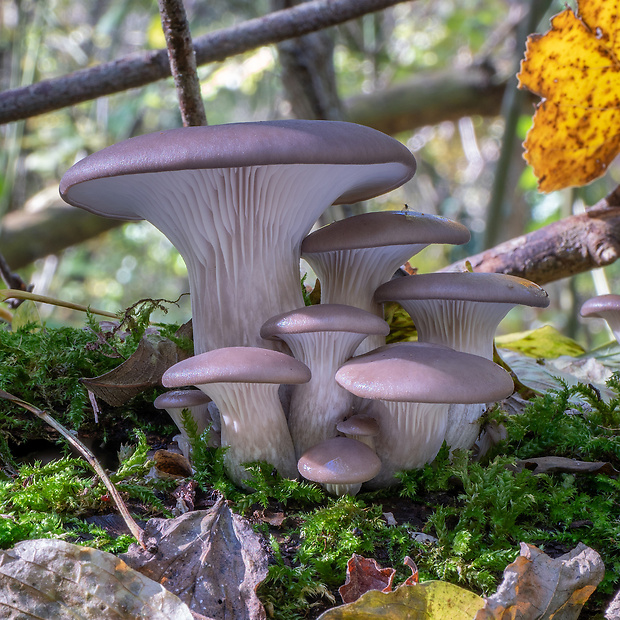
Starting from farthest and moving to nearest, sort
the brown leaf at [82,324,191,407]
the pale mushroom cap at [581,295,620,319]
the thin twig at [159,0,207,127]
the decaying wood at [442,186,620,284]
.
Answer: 1. the decaying wood at [442,186,620,284]
2. the pale mushroom cap at [581,295,620,319]
3. the thin twig at [159,0,207,127]
4. the brown leaf at [82,324,191,407]

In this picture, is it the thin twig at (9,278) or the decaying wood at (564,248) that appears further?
the decaying wood at (564,248)

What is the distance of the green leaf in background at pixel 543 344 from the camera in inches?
125

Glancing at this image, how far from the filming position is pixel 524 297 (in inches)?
62.1

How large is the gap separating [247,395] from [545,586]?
888 mm

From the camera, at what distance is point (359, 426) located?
62.4 inches

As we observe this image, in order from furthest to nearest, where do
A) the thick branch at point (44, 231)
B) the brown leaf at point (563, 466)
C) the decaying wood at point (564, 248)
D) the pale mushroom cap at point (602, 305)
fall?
1. the thick branch at point (44, 231)
2. the decaying wood at point (564, 248)
3. the pale mushroom cap at point (602, 305)
4. the brown leaf at point (563, 466)

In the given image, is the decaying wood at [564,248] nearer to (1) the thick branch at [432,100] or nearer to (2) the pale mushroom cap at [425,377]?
(2) the pale mushroom cap at [425,377]

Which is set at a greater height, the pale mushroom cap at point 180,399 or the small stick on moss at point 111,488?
the pale mushroom cap at point 180,399

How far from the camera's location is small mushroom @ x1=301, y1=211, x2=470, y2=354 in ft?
5.42

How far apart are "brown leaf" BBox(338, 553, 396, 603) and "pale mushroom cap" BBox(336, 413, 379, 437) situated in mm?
356

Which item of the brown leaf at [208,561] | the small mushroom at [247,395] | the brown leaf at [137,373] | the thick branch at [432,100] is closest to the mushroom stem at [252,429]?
the small mushroom at [247,395]

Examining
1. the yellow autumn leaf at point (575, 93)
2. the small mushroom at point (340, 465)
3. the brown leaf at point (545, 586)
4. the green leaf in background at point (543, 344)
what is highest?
the yellow autumn leaf at point (575, 93)

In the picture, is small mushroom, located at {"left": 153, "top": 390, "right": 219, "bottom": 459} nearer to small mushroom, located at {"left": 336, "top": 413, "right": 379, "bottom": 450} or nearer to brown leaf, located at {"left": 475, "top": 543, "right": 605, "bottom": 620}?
small mushroom, located at {"left": 336, "top": 413, "right": 379, "bottom": 450}

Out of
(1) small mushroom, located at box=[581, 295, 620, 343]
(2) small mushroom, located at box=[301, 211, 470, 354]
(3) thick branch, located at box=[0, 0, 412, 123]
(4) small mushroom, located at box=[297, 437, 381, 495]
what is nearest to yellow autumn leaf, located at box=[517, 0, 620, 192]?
(3) thick branch, located at box=[0, 0, 412, 123]
